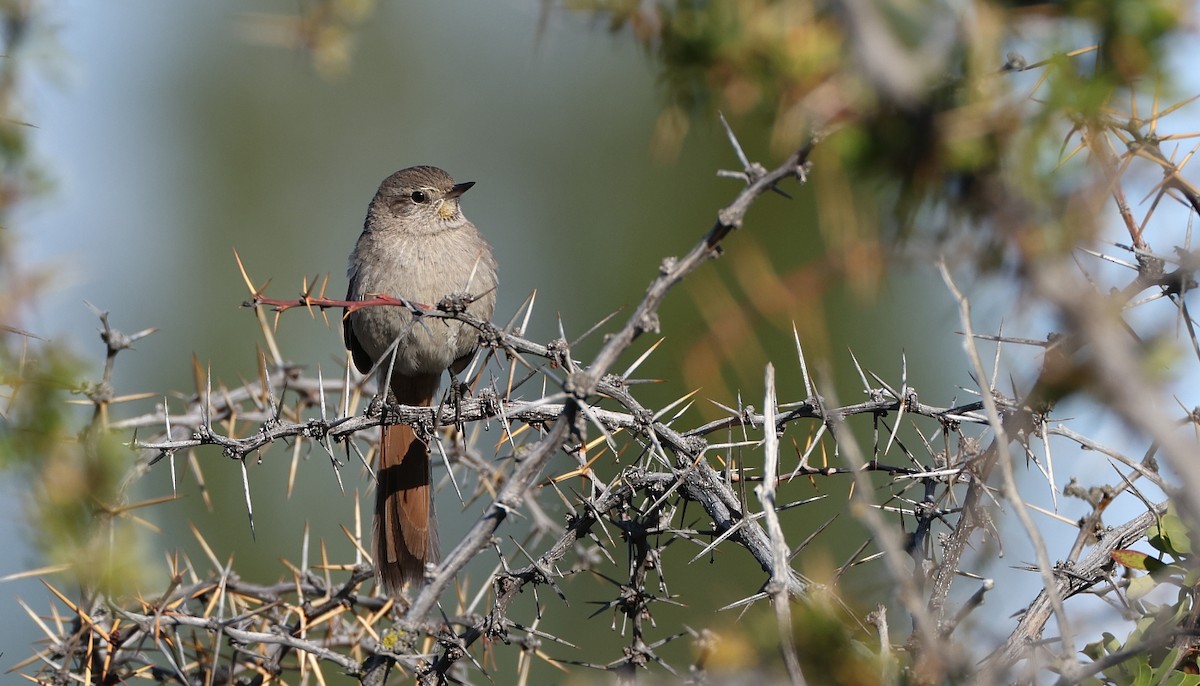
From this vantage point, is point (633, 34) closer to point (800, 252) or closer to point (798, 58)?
point (798, 58)

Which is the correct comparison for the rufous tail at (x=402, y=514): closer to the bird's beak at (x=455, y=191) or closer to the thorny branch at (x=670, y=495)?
the thorny branch at (x=670, y=495)

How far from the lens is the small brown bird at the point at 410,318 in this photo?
14.5 feet

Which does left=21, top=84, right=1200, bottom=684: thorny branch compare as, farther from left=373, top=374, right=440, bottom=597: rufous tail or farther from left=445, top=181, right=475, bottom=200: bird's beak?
left=445, top=181, right=475, bottom=200: bird's beak

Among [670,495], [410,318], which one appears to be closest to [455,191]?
[410,318]

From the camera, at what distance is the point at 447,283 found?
5.09 metres

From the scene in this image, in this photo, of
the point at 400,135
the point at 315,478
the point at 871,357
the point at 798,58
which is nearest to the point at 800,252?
the point at 871,357

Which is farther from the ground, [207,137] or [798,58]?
[207,137]

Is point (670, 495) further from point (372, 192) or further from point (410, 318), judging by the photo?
point (372, 192)

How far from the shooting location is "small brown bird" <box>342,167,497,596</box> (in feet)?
14.5

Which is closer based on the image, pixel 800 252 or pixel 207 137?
pixel 800 252

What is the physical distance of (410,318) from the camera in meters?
4.36

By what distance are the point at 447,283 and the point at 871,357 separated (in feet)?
18.3

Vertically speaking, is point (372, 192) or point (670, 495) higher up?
point (372, 192)

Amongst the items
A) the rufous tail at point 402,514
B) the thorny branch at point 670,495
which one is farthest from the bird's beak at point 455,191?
the thorny branch at point 670,495
